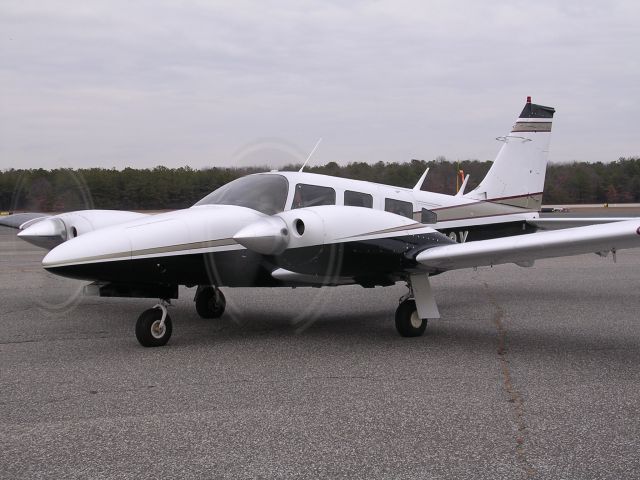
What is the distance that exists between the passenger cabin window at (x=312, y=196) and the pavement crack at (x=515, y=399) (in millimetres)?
2877

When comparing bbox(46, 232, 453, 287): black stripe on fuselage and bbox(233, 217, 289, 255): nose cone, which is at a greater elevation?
bbox(233, 217, 289, 255): nose cone

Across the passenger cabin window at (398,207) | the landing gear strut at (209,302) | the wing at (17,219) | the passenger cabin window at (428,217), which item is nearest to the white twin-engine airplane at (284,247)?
the passenger cabin window at (398,207)

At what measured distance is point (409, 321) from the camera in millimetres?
8500

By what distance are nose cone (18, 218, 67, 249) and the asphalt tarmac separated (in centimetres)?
123

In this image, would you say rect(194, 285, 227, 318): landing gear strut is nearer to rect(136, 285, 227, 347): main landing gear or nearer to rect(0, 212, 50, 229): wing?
rect(136, 285, 227, 347): main landing gear

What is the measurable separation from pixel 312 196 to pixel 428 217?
2.66m

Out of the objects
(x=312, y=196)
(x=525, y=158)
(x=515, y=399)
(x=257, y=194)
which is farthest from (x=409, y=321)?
(x=525, y=158)

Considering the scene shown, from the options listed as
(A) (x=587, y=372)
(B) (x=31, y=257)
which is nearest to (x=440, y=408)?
(A) (x=587, y=372)

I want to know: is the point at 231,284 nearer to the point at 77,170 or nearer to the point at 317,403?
the point at 317,403

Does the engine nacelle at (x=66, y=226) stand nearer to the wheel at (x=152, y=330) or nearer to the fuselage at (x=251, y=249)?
the fuselage at (x=251, y=249)

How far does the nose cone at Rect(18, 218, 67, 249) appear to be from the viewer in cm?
969

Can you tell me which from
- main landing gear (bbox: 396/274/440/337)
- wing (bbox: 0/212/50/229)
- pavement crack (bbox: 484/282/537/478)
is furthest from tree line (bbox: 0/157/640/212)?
pavement crack (bbox: 484/282/537/478)

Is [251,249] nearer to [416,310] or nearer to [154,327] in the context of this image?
[154,327]

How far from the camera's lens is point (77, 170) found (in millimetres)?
10875
